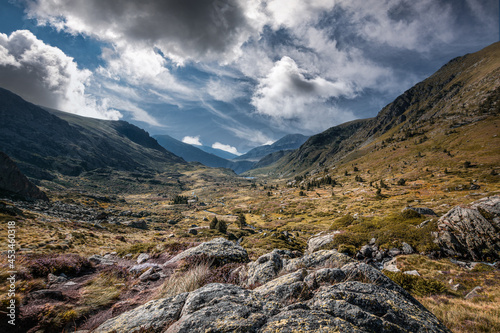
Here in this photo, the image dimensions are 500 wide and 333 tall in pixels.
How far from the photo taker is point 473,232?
22094mm

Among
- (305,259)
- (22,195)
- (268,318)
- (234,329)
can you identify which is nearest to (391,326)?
(268,318)

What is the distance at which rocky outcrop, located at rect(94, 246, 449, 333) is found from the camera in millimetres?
4609

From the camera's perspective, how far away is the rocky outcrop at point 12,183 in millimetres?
49562

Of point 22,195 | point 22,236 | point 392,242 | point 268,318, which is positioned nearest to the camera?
point 268,318

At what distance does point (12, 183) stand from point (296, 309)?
83.4 meters

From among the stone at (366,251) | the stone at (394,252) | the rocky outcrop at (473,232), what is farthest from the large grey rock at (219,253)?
the rocky outcrop at (473,232)

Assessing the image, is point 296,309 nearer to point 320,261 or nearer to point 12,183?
point 320,261

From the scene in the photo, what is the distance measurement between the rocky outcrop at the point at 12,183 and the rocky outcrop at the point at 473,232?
92.6 meters

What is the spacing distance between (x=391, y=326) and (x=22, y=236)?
35567 millimetres

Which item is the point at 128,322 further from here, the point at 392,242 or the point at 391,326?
the point at 392,242

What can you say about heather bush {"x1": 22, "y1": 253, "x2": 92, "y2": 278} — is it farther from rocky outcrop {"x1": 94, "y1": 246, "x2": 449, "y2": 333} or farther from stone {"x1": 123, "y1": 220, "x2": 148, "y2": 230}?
stone {"x1": 123, "y1": 220, "x2": 148, "y2": 230}

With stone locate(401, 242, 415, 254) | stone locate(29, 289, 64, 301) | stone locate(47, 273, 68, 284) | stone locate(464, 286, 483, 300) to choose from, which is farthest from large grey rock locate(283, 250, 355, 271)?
stone locate(401, 242, 415, 254)

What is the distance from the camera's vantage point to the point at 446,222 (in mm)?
24094

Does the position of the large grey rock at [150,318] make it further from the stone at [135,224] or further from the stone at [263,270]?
the stone at [135,224]
